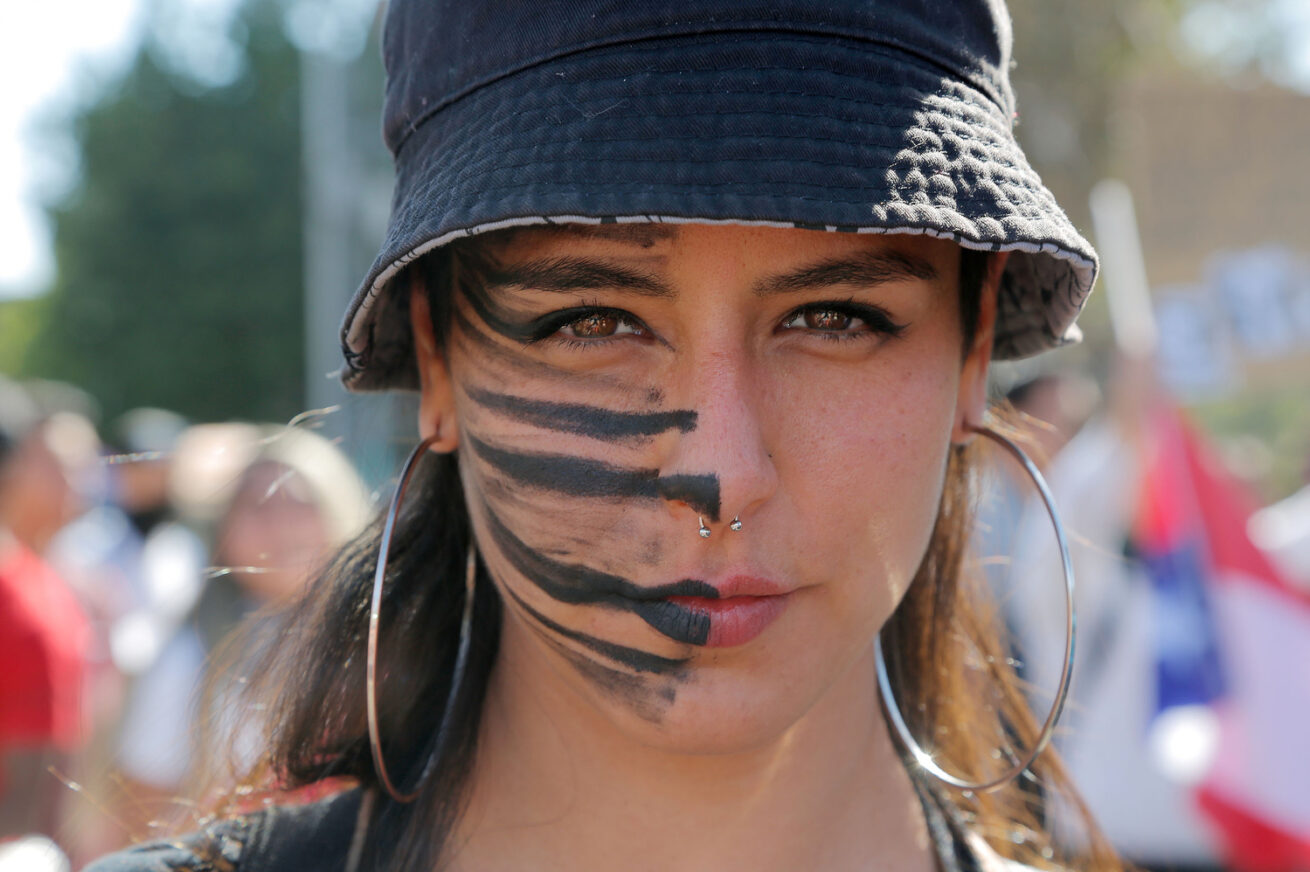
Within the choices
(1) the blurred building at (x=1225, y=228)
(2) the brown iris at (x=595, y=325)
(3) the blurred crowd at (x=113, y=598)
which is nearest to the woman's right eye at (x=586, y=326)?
(2) the brown iris at (x=595, y=325)

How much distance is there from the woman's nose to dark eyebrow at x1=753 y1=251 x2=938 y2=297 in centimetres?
9

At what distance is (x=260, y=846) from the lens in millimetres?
1477

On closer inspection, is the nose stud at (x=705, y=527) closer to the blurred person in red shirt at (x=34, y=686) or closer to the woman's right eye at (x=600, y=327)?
the woman's right eye at (x=600, y=327)

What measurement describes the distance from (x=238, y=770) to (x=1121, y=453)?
11.7ft

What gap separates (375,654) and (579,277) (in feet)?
1.94

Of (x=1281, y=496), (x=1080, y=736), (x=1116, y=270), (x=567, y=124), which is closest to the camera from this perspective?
(x=567, y=124)

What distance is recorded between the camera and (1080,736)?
148 inches

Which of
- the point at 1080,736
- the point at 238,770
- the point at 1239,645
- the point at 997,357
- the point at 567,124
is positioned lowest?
the point at 1080,736

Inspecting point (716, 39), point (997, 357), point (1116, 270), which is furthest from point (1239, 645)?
point (716, 39)

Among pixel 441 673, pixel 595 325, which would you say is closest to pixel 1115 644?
pixel 441 673

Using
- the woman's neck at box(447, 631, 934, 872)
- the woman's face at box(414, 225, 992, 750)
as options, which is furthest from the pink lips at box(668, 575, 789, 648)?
the woman's neck at box(447, 631, 934, 872)

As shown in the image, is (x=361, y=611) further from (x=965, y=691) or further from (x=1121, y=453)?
(x=1121, y=453)

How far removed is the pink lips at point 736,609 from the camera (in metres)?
1.28

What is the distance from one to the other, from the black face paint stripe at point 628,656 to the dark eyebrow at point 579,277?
1.28 ft
